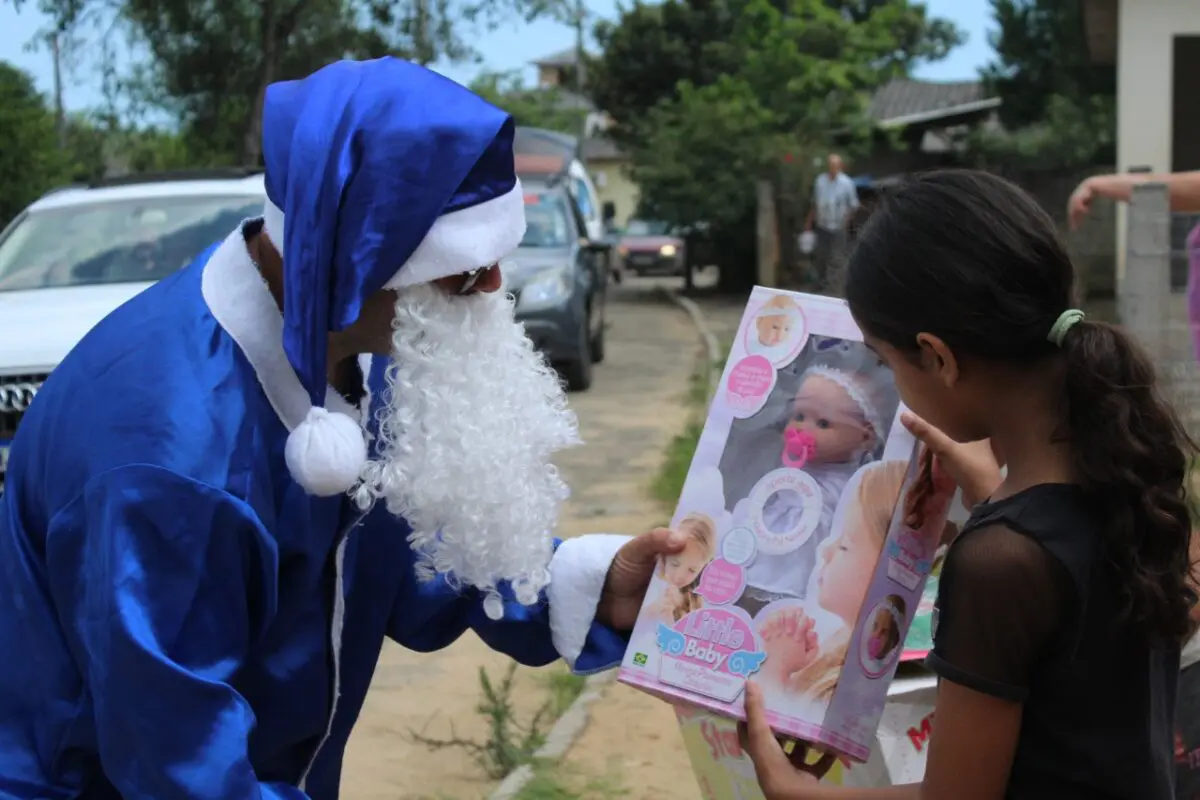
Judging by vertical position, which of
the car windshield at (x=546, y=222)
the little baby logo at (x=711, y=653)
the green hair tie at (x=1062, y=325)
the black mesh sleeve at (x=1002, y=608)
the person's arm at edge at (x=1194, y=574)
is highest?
the green hair tie at (x=1062, y=325)

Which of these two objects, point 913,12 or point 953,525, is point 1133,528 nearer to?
point 953,525

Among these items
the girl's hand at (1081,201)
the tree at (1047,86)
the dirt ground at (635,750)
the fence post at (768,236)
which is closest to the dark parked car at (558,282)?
the dirt ground at (635,750)

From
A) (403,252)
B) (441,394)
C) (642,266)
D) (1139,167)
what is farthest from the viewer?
(642,266)

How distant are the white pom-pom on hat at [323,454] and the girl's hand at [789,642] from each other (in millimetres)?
649

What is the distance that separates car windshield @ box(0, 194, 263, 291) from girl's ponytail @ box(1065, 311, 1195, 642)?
17.7 feet

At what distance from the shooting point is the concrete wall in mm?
14109

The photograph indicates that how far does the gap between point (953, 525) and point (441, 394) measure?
2.67ft

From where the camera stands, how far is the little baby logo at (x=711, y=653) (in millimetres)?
2092

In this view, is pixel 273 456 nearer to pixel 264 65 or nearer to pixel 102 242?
pixel 102 242

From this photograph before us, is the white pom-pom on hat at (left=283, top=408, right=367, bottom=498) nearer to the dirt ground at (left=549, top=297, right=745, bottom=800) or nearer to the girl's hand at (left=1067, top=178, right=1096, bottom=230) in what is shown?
the dirt ground at (left=549, top=297, right=745, bottom=800)

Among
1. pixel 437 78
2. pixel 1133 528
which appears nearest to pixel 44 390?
pixel 437 78

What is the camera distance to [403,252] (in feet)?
6.31

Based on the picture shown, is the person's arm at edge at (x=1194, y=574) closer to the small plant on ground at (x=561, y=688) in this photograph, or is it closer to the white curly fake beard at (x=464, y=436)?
the white curly fake beard at (x=464, y=436)

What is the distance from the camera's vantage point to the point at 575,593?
2.46 meters
